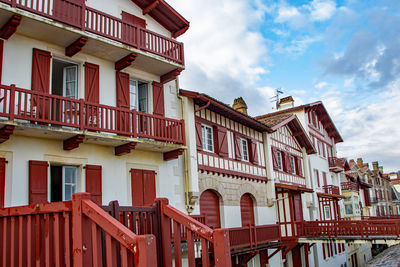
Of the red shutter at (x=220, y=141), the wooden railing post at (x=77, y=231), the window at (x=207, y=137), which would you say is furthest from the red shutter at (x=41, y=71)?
the red shutter at (x=220, y=141)

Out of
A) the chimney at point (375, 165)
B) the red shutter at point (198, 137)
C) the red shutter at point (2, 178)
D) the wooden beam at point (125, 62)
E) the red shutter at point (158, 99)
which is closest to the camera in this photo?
the red shutter at point (2, 178)

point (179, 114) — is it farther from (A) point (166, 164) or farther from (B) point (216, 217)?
(B) point (216, 217)

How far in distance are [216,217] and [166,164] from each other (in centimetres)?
406

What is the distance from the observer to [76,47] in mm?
11453

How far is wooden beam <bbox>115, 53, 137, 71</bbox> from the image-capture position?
12.8 metres

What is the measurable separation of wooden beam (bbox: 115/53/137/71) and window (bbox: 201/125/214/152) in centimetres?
498

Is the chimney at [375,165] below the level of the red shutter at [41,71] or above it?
above

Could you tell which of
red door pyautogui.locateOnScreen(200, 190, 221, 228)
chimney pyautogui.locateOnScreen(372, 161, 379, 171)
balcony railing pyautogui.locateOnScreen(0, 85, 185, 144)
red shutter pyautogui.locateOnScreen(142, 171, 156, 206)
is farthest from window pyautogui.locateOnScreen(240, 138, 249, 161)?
chimney pyautogui.locateOnScreen(372, 161, 379, 171)

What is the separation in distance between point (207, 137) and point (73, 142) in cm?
732

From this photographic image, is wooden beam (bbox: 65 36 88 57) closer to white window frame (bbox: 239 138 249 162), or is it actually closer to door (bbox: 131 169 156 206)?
door (bbox: 131 169 156 206)

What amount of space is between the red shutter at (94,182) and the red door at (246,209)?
8.70m

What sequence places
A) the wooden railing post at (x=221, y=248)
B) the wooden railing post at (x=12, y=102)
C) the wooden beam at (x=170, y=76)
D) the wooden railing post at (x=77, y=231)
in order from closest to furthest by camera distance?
the wooden railing post at (x=77, y=231) < the wooden railing post at (x=221, y=248) < the wooden railing post at (x=12, y=102) < the wooden beam at (x=170, y=76)

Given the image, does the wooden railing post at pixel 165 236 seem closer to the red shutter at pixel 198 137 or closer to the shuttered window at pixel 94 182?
the shuttered window at pixel 94 182

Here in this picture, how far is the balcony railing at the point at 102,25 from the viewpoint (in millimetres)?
10734
